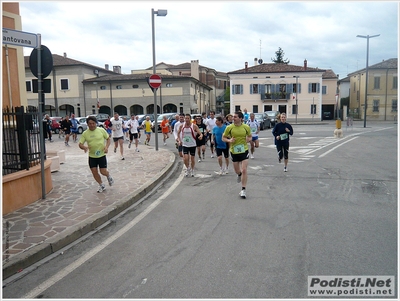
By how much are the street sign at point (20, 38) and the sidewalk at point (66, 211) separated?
118 inches

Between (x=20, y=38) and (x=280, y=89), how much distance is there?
Answer: 2047 inches

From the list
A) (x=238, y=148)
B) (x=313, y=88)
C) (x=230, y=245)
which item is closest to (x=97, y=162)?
(x=238, y=148)

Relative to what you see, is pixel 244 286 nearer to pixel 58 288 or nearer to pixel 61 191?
pixel 58 288

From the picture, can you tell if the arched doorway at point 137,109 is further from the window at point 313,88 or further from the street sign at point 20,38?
the street sign at point 20,38

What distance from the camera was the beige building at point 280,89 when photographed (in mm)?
54531

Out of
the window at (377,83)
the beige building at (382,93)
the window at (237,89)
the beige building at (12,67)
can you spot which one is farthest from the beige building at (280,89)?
→ the beige building at (12,67)

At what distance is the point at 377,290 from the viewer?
3.80m

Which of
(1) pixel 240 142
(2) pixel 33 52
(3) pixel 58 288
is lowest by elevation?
(3) pixel 58 288

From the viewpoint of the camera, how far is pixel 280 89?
5547 centimetres

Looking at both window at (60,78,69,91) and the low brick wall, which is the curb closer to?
the low brick wall

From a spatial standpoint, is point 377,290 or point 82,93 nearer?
point 377,290

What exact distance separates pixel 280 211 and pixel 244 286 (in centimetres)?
298

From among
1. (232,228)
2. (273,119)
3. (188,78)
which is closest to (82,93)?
(188,78)

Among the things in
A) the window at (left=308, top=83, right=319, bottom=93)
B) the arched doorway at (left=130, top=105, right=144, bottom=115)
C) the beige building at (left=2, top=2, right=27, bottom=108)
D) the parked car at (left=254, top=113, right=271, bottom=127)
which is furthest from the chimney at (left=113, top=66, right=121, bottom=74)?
the beige building at (left=2, top=2, right=27, bottom=108)
